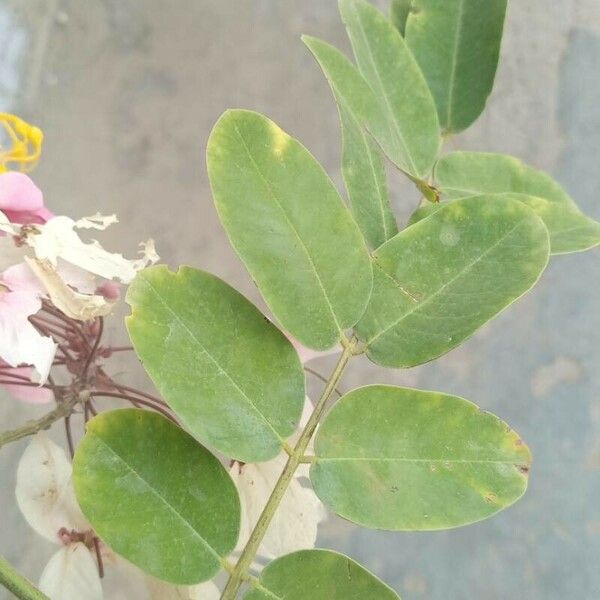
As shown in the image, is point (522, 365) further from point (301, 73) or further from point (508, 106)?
point (301, 73)

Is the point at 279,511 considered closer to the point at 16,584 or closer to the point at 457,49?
the point at 16,584

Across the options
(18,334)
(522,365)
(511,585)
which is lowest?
(511,585)

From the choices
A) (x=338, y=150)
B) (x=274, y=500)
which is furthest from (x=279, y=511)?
(x=338, y=150)

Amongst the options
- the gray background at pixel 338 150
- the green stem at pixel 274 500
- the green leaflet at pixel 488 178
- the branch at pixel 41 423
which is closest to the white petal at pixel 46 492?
the branch at pixel 41 423

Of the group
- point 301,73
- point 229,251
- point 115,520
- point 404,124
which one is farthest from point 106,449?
point 301,73

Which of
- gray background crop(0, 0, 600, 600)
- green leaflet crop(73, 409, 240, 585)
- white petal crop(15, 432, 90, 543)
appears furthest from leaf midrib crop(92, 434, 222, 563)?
gray background crop(0, 0, 600, 600)
